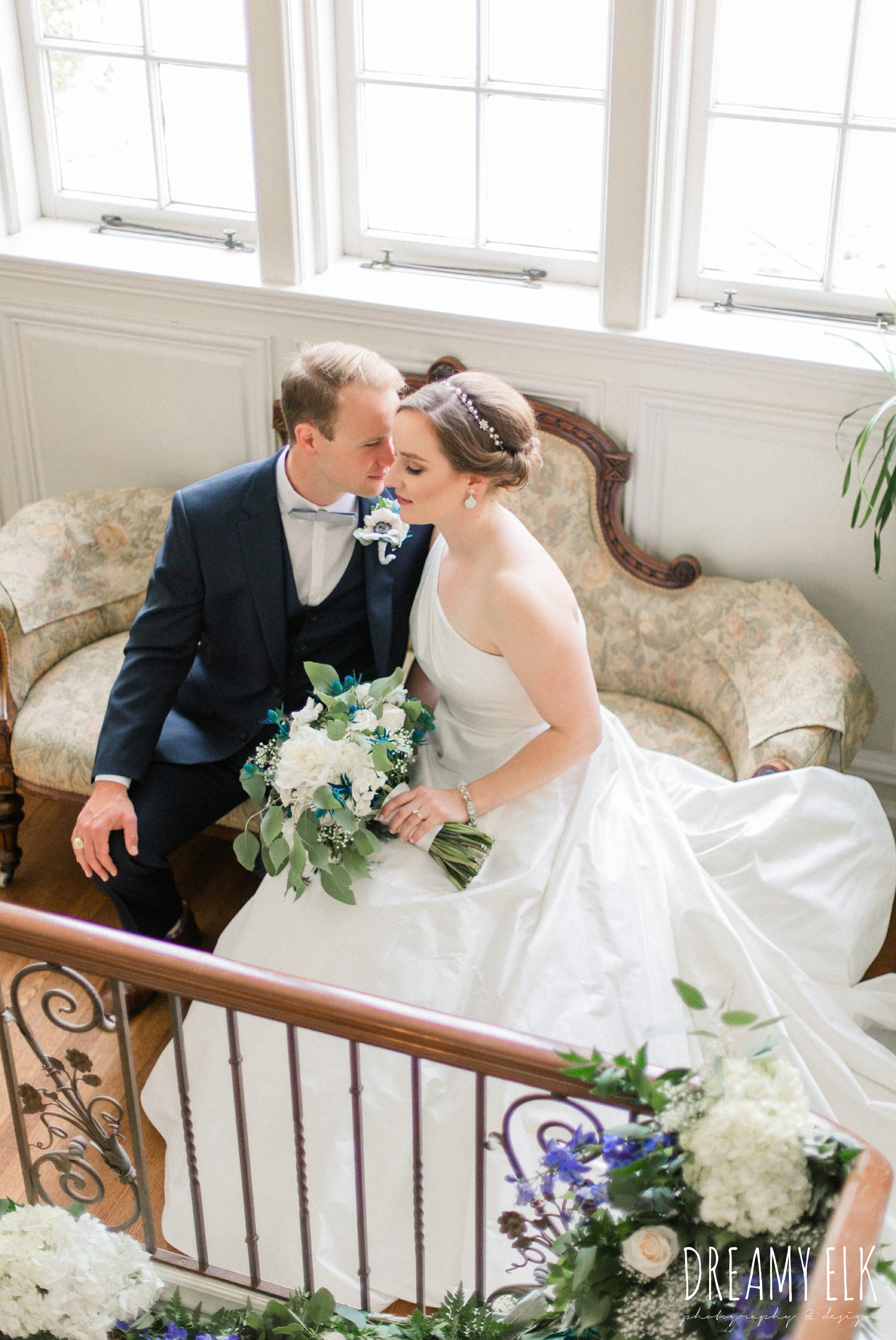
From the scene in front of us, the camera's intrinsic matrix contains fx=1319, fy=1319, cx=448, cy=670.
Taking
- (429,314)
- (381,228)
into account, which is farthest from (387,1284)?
(381,228)

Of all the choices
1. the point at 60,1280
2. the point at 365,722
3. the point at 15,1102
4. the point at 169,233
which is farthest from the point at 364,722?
the point at 169,233

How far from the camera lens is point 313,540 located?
2.86m

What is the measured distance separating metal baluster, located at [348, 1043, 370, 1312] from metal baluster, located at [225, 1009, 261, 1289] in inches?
6.4

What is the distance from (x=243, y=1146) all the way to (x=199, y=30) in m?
2.95

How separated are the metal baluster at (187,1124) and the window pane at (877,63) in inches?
98.4

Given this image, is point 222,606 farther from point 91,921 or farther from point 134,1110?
point 134,1110

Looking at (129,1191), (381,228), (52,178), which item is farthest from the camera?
(52,178)

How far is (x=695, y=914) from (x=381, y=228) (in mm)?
2206

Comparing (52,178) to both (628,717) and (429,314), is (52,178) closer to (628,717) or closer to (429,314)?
(429,314)

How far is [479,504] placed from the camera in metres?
2.52

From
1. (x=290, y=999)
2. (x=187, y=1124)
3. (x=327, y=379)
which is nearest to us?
(x=290, y=999)

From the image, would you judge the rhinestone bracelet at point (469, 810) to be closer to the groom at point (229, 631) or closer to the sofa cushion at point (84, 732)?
the groom at point (229, 631)

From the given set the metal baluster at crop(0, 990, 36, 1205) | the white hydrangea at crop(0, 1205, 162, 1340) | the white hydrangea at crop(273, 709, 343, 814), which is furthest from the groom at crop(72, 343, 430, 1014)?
the white hydrangea at crop(0, 1205, 162, 1340)

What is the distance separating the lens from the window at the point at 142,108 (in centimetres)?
360
